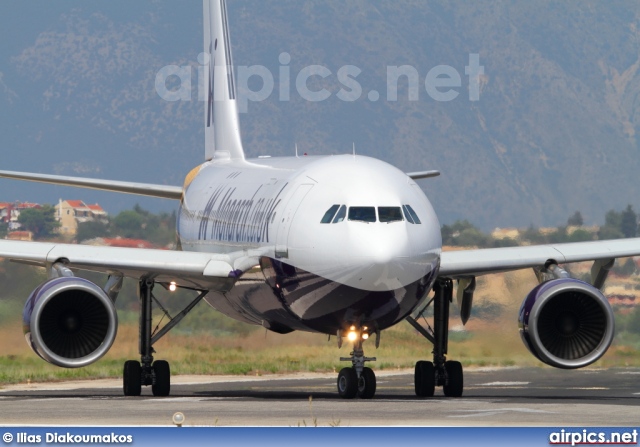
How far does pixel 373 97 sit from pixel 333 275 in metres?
154

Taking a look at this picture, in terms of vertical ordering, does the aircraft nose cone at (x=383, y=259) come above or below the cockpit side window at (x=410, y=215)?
below

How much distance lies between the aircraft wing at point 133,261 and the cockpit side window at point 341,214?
3445mm

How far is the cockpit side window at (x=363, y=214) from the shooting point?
74.1 ft

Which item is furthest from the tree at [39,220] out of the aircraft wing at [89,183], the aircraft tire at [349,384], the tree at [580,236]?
the aircraft tire at [349,384]

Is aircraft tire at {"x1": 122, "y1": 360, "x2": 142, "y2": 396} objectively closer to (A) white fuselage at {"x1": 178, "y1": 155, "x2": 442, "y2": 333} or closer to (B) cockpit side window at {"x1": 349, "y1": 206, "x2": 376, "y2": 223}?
(A) white fuselage at {"x1": 178, "y1": 155, "x2": 442, "y2": 333}

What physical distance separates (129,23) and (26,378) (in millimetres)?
163582

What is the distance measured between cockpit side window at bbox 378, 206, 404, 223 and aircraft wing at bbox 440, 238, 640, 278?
2.83 metres

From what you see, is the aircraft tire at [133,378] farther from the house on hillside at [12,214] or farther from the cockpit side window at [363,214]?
the house on hillside at [12,214]

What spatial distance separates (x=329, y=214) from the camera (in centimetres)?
2302

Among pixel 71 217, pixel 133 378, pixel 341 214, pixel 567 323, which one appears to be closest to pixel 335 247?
pixel 341 214

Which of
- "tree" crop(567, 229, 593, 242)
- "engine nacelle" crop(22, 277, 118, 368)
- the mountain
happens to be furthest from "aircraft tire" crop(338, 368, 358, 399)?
the mountain

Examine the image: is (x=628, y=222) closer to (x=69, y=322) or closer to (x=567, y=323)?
(x=567, y=323)

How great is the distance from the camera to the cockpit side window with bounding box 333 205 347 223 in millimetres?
22806

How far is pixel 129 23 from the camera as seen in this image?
19512cm
